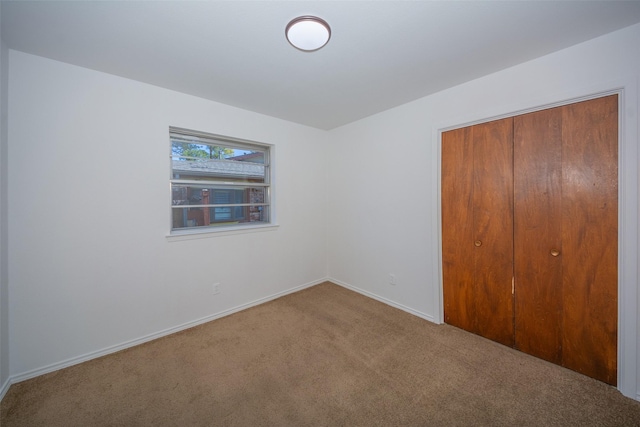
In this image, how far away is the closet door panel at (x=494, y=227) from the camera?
2.11 meters

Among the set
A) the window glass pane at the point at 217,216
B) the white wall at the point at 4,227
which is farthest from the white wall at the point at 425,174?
the white wall at the point at 4,227

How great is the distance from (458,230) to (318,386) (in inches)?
75.5

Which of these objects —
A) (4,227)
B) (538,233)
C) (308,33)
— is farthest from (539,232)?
(4,227)

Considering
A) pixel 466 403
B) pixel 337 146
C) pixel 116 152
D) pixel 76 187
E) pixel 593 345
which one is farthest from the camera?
pixel 337 146

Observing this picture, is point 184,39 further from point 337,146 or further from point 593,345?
point 593,345

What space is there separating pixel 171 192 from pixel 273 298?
1.80 metres

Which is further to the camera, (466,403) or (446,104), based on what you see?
(446,104)

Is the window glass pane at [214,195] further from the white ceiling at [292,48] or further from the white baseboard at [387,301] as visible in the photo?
the white baseboard at [387,301]

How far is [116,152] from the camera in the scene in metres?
2.11

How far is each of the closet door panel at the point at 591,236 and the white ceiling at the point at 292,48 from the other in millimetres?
629

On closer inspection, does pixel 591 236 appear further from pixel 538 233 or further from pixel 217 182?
pixel 217 182

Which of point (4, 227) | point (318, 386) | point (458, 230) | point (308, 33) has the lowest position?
point (318, 386)

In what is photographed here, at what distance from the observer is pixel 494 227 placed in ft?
7.21

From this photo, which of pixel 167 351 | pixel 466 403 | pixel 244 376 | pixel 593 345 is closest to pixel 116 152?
pixel 167 351
